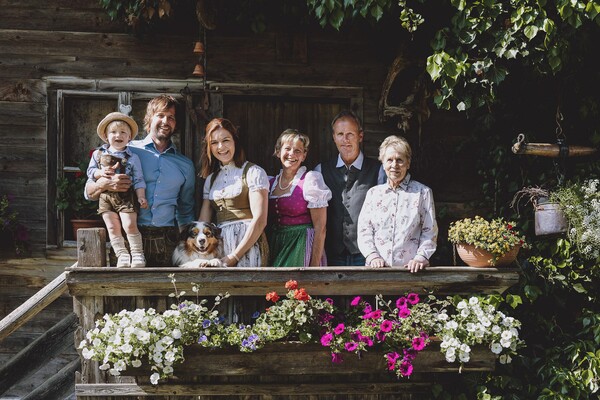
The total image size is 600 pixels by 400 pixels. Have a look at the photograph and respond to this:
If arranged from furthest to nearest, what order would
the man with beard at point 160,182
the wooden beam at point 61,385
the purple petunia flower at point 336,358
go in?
the wooden beam at point 61,385 < the man with beard at point 160,182 < the purple petunia flower at point 336,358

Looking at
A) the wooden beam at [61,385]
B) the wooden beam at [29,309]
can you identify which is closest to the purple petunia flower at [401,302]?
the wooden beam at [29,309]

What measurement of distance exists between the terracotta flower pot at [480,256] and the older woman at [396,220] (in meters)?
0.23

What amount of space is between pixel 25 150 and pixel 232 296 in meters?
2.48

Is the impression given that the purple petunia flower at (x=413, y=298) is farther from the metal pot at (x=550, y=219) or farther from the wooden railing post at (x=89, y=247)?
the wooden railing post at (x=89, y=247)

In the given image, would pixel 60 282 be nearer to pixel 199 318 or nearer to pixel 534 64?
pixel 199 318

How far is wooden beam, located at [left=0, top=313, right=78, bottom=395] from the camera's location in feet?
18.2

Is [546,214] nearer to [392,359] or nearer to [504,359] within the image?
[504,359]

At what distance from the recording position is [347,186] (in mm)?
5723

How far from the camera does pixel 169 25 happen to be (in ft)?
22.0

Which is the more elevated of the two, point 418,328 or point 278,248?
point 278,248

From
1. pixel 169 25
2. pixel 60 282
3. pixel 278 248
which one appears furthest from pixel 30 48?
pixel 278 248

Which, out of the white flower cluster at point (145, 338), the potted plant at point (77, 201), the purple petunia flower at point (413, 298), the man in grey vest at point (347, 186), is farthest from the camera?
the potted plant at point (77, 201)

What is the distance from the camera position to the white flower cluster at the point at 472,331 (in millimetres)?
5098

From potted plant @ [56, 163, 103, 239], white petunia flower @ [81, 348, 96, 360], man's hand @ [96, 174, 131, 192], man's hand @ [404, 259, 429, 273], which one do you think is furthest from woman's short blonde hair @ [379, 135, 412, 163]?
potted plant @ [56, 163, 103, 239]
